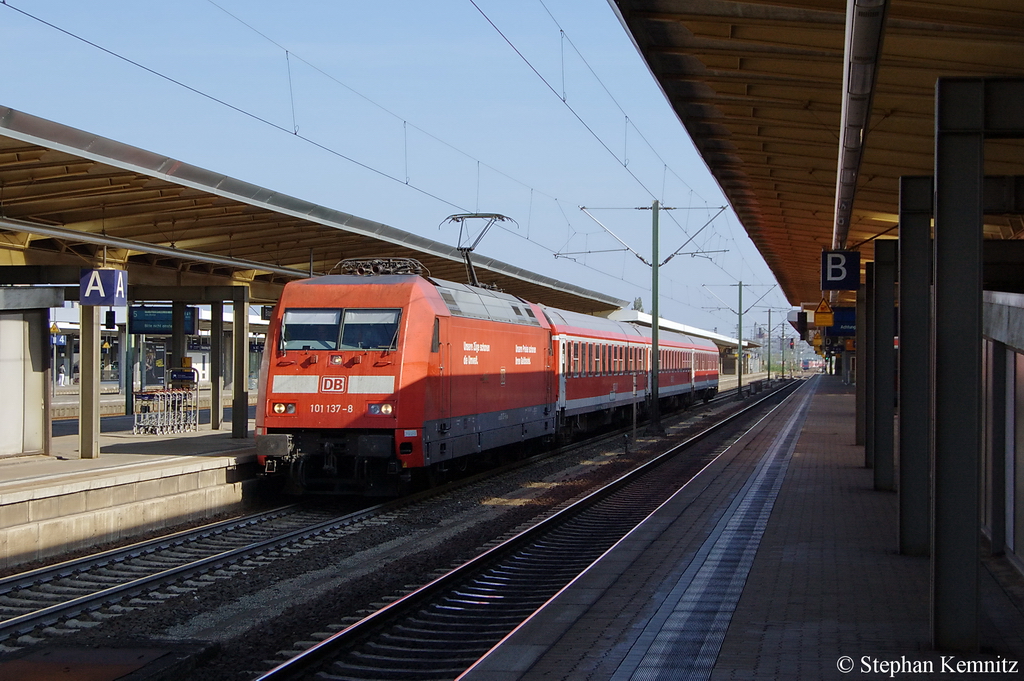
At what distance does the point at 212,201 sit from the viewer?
1453cm

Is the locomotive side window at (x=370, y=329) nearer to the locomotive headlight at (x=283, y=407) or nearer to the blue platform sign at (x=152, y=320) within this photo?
the locomotive headlight at (x=283, y=407)

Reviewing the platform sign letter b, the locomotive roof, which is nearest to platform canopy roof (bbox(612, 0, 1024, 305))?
the platform sign letter b

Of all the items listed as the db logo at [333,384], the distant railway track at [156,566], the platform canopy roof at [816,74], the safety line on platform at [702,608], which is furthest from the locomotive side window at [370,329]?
the safety line on platform at [702,608]

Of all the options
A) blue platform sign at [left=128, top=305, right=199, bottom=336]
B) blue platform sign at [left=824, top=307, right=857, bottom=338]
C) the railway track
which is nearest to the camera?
the railway track

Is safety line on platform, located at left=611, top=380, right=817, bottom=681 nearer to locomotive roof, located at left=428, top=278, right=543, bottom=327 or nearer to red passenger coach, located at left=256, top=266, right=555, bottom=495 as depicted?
red passenger coach, located at left=256, top=266, right=555, bottom=495

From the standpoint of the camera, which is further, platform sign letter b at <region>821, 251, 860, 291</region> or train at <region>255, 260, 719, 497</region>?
platform sign letter b at <region>821, 251, 860, 291</region>

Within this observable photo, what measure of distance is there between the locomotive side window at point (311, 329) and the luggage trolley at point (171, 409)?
7.41m

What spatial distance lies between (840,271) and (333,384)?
9.15m

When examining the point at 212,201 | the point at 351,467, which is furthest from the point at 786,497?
the point at 212,201

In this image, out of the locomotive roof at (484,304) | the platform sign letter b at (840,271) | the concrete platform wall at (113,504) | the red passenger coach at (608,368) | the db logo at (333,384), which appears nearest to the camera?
the concrete platform wall at (113,504)

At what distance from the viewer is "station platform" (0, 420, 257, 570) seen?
10234 mm

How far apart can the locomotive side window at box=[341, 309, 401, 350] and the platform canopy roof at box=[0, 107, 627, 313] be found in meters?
2.42

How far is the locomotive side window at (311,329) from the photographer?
13844 mm

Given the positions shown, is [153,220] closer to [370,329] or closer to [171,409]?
[370,329]
